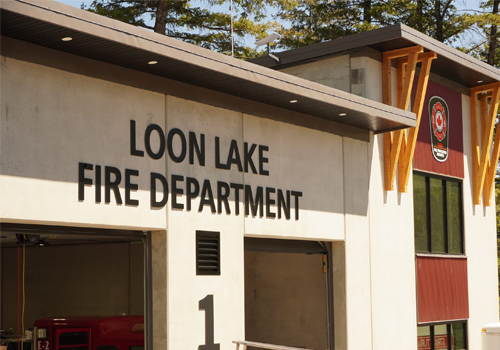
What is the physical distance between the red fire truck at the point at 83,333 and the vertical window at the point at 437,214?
7342 mm

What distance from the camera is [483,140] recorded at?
1988 centimetres

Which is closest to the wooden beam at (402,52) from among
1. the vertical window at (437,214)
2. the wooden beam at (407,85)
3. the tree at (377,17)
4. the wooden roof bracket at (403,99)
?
the wooden roof bracket at (403,99)

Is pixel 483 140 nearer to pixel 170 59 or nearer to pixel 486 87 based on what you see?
pixel 486 87

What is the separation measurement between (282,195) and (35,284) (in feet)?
32.8

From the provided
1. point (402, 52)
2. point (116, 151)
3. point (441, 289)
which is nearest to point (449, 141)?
point (402, 52)

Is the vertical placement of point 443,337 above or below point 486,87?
below

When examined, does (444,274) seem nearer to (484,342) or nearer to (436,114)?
Answer: (484,342)

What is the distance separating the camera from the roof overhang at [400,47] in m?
15.7

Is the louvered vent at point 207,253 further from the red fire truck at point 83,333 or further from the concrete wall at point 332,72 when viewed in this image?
the concrete wall at point 332,72

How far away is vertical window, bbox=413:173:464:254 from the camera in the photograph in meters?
17.4

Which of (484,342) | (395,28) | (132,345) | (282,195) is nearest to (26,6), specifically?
(282,195)

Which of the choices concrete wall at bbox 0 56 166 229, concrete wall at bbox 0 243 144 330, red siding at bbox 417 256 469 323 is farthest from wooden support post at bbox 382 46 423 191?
concrete wall at bbox 0 56 166 229

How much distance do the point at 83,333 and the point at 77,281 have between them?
18.6 feet

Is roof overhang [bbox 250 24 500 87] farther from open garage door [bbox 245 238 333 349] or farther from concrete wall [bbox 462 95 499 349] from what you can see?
open garage door [bbox 245 238 333 349]
